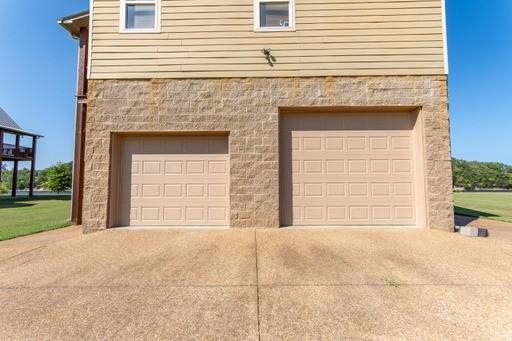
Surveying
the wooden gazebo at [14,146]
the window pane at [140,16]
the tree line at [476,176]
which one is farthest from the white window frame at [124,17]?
the tree line at [476,176]

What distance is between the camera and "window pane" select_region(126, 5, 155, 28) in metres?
5.85

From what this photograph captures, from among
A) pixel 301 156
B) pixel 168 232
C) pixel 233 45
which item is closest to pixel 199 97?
pixel 233 45

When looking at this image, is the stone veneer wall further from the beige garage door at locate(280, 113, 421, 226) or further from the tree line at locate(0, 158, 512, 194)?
the tree line at locate(0, 158, 512, 194)

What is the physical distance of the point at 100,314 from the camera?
238cm

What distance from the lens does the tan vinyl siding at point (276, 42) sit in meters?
5.66

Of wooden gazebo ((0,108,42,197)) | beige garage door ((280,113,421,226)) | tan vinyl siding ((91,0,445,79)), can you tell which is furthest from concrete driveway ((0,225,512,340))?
wooden gazebo ((0,108,42,197))

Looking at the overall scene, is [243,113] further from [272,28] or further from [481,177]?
[481,177]

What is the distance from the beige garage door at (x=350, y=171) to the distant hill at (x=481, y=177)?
56.0 meters

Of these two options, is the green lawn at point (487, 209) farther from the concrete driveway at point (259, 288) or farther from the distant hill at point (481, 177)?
the distant hill at point (481, 177)

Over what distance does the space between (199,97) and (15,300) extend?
4.44 metres

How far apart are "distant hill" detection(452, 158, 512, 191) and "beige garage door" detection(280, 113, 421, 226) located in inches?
2204

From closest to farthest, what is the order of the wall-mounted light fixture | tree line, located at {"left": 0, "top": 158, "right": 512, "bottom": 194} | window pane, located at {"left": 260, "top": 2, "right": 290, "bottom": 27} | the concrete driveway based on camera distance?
the concrete driveway, the wall-mounted light fixture, window pane, located at {"left": 260, "top": 2, "right": 290, "bottom": 27}, tree line, located at {"left": 0, "top": 158, "right": 512, "bottom": 194}

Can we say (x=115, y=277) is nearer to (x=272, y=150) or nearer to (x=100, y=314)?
(x=100, y=314)

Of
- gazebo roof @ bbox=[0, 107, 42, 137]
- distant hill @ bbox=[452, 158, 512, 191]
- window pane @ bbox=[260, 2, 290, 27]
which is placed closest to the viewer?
window pane @ bbox=[260, 2, 290, 27]
